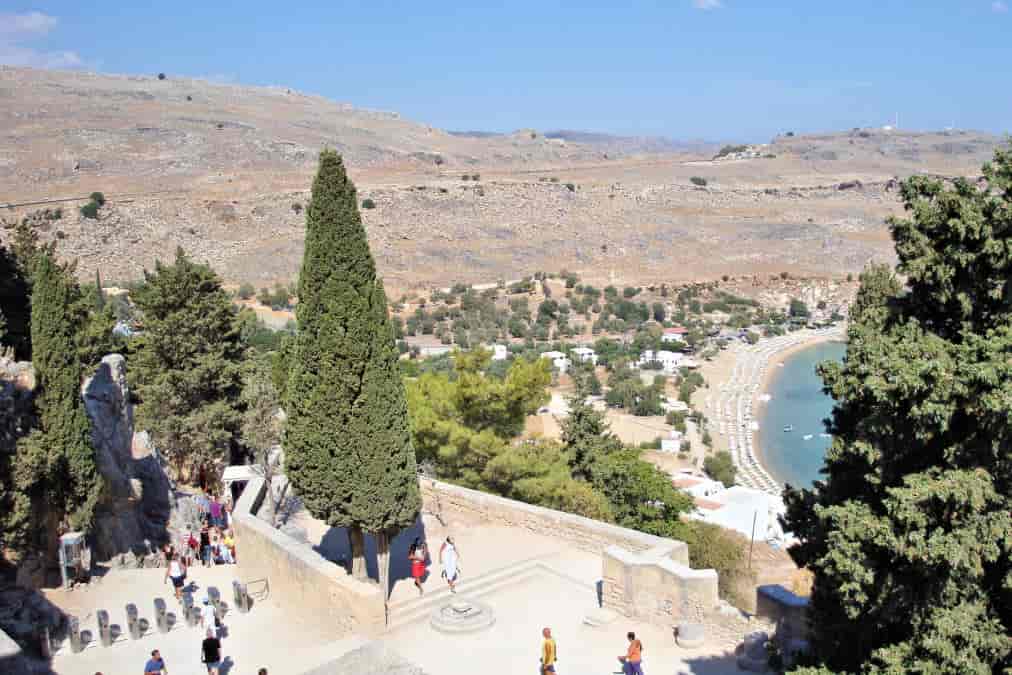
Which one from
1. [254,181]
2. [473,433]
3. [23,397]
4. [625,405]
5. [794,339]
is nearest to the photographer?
[23,397]

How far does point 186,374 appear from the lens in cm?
1981

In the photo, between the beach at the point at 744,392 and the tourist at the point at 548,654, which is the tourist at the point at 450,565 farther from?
the beach at the point at 744,392

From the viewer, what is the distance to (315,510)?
10969mm

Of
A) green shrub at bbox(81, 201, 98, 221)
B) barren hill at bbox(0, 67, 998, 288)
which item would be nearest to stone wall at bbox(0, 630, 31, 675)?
barren hill at bbox(0, 67, 998, 288)

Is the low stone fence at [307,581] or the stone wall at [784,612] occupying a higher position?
the stone wall at [784,612]

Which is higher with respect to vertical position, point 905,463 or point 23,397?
point 905,463

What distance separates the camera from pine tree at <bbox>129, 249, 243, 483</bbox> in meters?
19.6

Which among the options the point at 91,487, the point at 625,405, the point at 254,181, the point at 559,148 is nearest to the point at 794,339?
the point at 625,405

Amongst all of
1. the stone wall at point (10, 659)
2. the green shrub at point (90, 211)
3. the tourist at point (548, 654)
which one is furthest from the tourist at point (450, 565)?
the green shrub at point (90, 211)

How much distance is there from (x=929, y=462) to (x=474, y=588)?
7224 millimetres

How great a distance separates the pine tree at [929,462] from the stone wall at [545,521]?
517 centimetres

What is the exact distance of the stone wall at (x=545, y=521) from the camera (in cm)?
1184

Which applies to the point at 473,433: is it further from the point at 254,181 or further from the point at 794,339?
the point at 254,181

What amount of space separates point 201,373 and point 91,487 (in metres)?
6.79
